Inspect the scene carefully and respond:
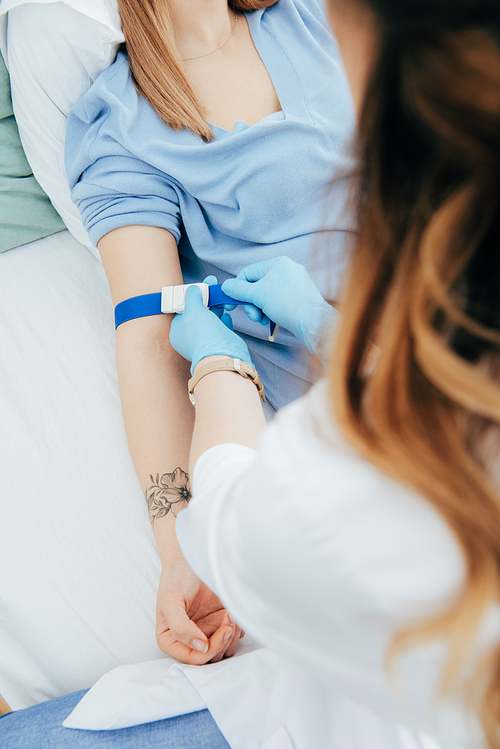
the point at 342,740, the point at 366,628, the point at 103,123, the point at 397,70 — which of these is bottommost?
the point at 342,740

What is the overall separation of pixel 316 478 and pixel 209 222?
893mm

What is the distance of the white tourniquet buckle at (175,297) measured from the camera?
3.26 feet

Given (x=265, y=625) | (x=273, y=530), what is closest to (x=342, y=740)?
(x=265, y=625)

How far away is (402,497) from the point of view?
35 cm

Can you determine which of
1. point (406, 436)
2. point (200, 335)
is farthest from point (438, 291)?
point (200, 335)

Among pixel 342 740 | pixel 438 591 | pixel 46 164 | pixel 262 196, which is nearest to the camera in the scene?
pixel 438 591

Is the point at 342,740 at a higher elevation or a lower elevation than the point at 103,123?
lower

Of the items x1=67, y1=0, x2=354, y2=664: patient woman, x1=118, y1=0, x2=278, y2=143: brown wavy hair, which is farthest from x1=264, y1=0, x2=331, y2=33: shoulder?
x1=118, y1=0, x2=278, y2=143: brown wavy hair

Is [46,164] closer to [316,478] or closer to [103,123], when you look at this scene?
[103,123]

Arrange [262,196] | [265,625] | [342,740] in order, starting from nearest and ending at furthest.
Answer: [265,625] → [342,740] → [262,196]

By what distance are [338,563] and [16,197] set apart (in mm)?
1253

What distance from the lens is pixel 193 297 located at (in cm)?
97

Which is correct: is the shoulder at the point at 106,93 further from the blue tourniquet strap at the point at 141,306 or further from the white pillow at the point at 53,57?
the blue tourniquet strap at the point at 141,306

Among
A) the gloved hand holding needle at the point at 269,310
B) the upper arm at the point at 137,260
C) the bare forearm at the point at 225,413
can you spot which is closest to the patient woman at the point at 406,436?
the bare forearm at the point at 225,413
